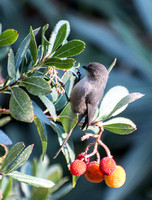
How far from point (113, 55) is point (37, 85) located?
362 cm

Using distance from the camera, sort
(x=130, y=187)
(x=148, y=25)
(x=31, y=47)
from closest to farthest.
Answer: (x=31, y=47) → (x=130, y=187) → (x=148, y=25)

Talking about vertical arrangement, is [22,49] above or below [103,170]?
above

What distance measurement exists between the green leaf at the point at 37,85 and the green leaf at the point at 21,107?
0.11ft

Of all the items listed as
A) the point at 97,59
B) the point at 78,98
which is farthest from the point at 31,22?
the point at 78,98

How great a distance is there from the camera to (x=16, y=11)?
468cm

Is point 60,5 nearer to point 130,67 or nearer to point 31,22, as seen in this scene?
point 31,22

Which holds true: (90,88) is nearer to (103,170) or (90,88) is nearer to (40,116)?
(103,170)

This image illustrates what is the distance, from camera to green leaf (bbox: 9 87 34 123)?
3.62ft

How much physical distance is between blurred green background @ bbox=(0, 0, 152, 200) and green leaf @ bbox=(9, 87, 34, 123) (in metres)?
2.91

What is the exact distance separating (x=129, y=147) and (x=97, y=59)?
3.76 ft

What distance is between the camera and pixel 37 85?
1.12 meters

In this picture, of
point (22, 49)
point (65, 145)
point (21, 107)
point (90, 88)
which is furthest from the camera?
point (90, 88)

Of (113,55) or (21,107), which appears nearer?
(21,107)

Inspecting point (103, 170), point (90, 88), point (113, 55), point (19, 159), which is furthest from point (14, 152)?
point (113, 55)
